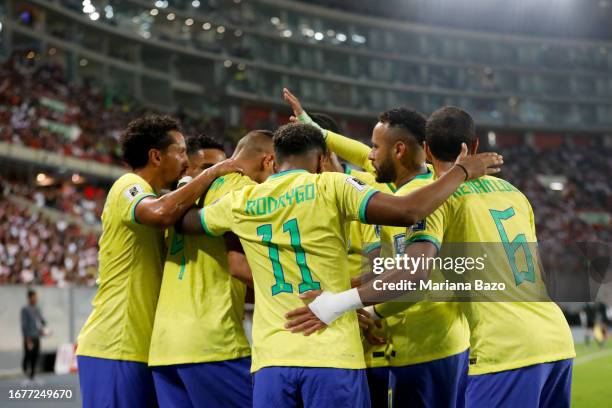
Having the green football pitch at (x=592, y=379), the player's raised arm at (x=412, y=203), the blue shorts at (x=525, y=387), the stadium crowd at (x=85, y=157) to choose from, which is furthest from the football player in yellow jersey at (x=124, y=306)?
the stadium crowd at (x=85, y=157)

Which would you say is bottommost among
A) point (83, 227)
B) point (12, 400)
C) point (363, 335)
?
point (12, 400)

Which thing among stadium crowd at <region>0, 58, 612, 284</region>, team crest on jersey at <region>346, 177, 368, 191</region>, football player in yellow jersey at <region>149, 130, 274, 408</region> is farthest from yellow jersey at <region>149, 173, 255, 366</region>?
stadium crowd at <region>0, 58, 612, 284</region>

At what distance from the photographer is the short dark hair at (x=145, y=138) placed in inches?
216

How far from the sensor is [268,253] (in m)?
4.36

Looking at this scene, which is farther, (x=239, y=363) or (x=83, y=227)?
(x=83, y=227)

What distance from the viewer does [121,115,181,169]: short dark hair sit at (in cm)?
549

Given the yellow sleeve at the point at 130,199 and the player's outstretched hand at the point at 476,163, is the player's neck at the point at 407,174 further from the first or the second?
the yellow sleeve at the point at 130,199

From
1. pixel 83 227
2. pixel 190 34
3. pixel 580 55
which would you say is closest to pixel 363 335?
pixel 83 227

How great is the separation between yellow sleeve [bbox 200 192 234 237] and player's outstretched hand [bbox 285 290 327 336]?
2.22 ft

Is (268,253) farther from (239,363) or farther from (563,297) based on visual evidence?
(563,297)

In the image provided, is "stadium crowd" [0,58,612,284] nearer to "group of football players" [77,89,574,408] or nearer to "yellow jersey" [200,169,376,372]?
"group of football players" [77,89,574,408]

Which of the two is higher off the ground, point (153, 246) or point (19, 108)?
point (19, 108)

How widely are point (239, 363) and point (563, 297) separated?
115 inches

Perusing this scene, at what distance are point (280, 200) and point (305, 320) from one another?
658 millimetres
